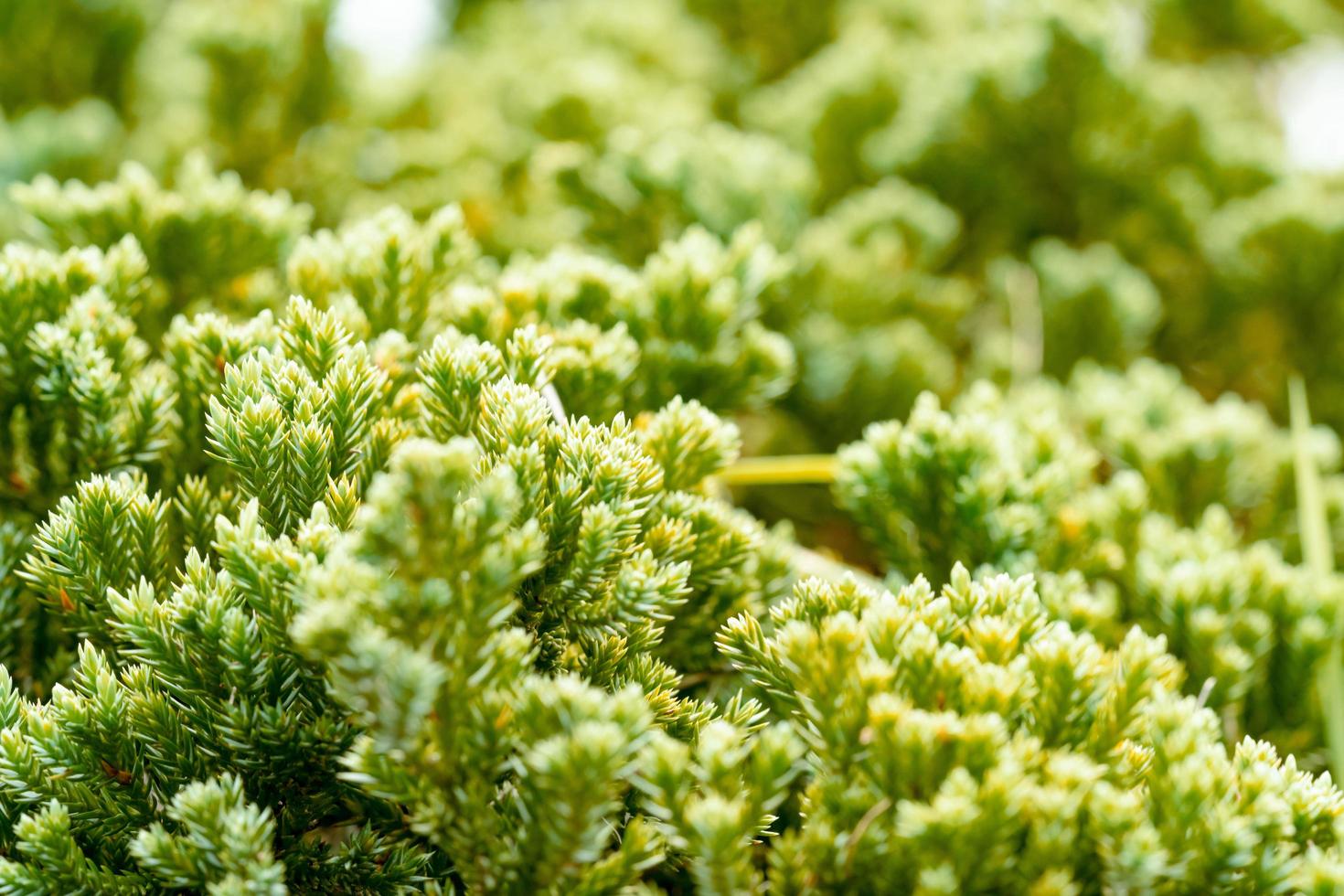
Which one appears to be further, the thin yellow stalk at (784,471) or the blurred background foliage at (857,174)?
the blurred background foliage at (857,174)

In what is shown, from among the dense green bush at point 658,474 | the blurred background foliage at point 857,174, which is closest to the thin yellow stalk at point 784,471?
the dense green bush at point 658,474

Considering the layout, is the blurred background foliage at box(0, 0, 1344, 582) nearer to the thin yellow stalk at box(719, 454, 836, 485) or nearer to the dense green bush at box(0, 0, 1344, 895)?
the dense green bush at box(0, 0, 1344, 895)

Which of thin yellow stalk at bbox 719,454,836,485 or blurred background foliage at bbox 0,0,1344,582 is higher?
blurred background foliage at bbox 0,0,1344,582

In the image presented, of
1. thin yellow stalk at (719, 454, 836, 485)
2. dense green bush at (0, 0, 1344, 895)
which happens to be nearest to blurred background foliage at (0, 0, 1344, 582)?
dense green bush at (0, 0, 1344, 895)

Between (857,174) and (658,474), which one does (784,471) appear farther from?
(857,174)

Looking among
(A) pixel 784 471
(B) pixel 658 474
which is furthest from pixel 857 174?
(B) pixel 658 474

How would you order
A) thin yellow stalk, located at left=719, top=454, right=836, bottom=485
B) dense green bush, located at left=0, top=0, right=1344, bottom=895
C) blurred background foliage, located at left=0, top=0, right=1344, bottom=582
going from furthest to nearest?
1. blurred background foliage, located at left=0, top=0, right=1344, bottom=582
2. thin yellow stalk, located at left=719, top=454, right=836, bottom=485
3. dense green bush, located at left=0, top=0, right=1344, bottom=895

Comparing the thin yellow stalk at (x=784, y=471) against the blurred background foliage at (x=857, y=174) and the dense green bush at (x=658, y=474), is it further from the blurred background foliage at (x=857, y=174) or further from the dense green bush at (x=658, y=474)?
the blurred background foliage at (x=857, y=174)

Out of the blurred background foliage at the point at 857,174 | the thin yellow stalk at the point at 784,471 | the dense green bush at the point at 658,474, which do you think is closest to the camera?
the dense green bush at the point at 658,474

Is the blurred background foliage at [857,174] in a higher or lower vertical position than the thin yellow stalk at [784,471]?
higher
